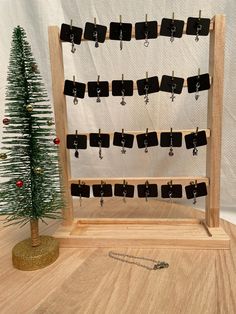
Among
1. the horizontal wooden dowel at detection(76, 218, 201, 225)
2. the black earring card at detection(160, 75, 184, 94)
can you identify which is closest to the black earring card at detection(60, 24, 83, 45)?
the black earring card at detection(160, 75, 184, 94)

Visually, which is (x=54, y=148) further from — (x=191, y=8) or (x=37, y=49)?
(x=191, y=8)

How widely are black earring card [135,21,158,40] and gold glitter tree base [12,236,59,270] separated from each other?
0.49 metres

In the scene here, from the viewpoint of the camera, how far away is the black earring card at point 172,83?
2.50 ft

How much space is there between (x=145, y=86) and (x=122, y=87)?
2.0 inches

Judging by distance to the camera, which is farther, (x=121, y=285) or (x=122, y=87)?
(x=122, y=87)

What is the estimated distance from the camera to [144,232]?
83 centimetres

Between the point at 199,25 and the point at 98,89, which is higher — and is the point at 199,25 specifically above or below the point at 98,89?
above

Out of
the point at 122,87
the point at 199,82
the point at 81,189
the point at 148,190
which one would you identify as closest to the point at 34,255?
the point at 81,189

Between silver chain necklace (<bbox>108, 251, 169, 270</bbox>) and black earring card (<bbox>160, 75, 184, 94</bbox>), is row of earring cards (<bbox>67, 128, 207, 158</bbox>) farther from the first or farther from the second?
silver chain necklace (<bbox>108, 251, 169, 270</bbox>)

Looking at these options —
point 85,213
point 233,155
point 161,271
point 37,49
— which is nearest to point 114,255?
point 161,271

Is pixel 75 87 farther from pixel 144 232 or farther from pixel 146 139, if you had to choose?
pixel 144 232

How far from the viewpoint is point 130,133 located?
788mm

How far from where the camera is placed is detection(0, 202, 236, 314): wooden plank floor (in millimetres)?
585

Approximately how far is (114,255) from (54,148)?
10.6 inches
